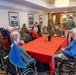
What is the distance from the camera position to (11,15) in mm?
5098

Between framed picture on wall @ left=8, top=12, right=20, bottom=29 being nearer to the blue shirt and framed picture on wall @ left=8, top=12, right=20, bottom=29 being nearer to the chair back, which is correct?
the chair back

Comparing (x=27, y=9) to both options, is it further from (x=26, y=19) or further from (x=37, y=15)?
(x=37, y=15)

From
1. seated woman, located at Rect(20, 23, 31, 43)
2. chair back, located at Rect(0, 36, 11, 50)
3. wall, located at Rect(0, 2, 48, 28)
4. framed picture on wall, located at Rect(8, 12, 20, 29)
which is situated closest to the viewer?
chair back, located at Rect(0, 36, 11, 50)

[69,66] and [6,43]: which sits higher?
[6,43]

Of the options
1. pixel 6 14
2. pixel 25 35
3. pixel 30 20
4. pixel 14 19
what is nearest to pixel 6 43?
pixel 25 35

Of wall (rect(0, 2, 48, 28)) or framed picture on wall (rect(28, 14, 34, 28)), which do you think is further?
framed picture on wall (rect(28, 14, 34, 28))

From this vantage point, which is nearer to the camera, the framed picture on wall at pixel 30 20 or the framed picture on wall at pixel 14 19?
the framed picture on wall at pixel 14 19

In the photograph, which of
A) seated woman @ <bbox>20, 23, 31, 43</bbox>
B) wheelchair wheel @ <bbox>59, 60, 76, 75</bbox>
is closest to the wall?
seated woman @ <bbox>20, 23, 31, 43</bbox>

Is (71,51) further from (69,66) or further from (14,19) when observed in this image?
(14,19)

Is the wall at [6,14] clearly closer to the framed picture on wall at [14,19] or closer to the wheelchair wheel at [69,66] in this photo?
the framed picture on wall at [14,19]

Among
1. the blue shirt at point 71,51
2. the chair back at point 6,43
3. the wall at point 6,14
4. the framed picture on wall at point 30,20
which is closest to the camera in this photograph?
the blue shirt at point 71,51

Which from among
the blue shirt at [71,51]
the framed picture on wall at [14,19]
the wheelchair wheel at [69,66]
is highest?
the framed picture on wall at [14,19]

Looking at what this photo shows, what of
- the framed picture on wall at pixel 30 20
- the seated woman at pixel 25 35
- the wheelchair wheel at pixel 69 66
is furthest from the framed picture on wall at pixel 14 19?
the wheelchair wheel at pixel 69 66

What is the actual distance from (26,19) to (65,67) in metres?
4.65
